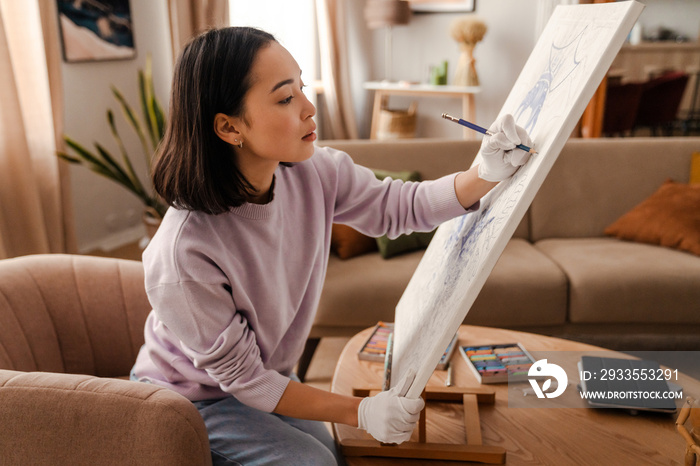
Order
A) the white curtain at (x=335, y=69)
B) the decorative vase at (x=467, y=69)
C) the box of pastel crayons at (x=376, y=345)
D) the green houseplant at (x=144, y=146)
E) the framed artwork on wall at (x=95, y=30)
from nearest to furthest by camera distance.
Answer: the box of pastel crayons at (x=376, y=345)
the green houseplant at (x=144, y=146)
the framed artwork on wall at (x=95, y=30)
the decorative vase at (x=467, y=69)
the white curtain at (x=335, y=69)

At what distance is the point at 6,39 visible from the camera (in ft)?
7.76

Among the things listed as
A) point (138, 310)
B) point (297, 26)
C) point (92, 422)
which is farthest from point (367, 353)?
point (297, 26)

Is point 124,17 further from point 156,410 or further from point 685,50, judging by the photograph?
point 685,50

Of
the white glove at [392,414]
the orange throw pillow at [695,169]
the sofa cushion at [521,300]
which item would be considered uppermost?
the orange throw pillow at [695,169]

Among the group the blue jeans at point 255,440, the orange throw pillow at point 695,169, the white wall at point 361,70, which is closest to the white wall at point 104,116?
the white wall at point 361,70

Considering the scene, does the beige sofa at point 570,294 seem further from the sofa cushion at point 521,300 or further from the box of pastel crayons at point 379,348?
the box of pastel crayons at point 379,348

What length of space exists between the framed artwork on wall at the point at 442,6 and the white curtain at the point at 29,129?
138 inches

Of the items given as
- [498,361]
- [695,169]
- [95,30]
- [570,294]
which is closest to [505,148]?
[498,361]

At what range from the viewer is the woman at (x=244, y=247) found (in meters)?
0.96

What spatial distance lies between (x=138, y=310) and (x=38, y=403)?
52cm

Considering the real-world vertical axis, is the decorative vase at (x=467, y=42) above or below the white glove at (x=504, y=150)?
above

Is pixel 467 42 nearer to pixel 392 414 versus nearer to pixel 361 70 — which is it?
pixel 361 70

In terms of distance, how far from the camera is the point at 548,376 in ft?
4.18

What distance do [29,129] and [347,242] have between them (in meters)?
1.56
